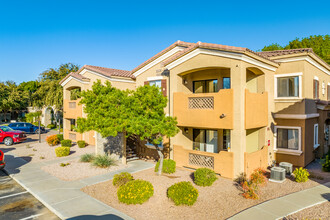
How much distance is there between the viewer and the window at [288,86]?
1427cm

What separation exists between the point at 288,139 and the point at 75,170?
14.0 metres

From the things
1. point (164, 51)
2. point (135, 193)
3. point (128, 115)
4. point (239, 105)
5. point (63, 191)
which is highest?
point (164, 51)

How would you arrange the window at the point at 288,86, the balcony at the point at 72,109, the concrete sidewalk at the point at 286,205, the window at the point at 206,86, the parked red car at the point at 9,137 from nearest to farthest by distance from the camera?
1. the concrete sidewalk at the point at 286,205
2. the window at the point at 288,86
3. the window at the point at 206,86
4. the balcony at the point at 72,109
5. the parked red car at the point at 9,137

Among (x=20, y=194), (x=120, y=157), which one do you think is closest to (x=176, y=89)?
(x=120, y=157)

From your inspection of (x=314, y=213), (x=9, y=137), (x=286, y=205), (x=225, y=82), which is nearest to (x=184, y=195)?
(x=286, y=205)

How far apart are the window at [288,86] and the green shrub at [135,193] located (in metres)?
11.1

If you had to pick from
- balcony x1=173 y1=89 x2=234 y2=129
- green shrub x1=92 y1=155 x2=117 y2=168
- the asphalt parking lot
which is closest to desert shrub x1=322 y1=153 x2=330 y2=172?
balcony x1=173 y1=89 x2=234 y2=129

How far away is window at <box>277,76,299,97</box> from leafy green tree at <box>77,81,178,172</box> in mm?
8017

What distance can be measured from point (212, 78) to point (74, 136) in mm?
16833

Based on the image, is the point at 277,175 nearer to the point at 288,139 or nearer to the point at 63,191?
the point at 288,139

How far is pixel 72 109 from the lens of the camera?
2347 cm

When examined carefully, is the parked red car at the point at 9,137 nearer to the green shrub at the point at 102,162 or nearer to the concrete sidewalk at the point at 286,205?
the green shrub at the point at 102,162

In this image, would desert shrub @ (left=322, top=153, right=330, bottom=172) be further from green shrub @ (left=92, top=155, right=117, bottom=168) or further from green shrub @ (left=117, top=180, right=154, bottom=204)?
green shrub @ (left=92, top=155, right=117, bottom=168)

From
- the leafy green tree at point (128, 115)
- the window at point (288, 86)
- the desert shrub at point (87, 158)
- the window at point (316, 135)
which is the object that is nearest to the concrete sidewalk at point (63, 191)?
the desert shrub at point (87, 158)
